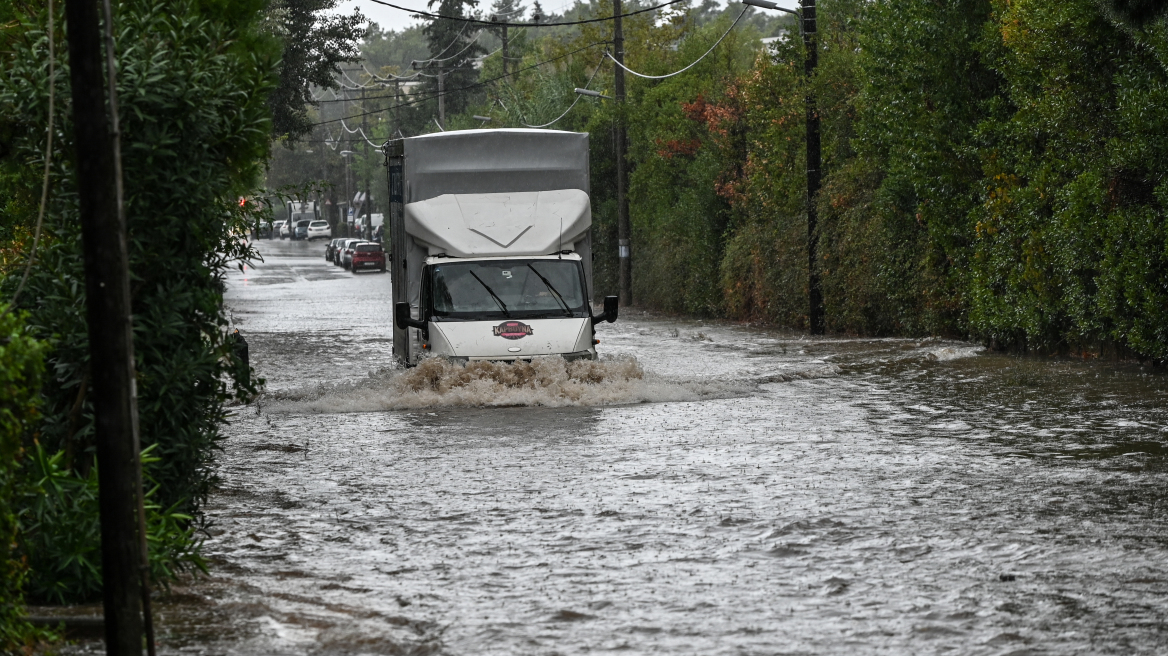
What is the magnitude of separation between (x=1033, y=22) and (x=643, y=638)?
1501 cm

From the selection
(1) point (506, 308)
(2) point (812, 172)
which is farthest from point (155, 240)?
(2) point (812, 172)

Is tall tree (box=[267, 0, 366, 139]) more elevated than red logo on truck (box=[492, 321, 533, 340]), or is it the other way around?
tall tree (box=[267, 0, 366, 139])

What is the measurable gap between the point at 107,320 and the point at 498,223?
39.2 feet

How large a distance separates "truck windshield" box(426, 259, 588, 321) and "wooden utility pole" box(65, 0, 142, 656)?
11.1m

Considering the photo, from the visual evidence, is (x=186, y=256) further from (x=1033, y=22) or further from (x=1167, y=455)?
(x=1033, y=22)

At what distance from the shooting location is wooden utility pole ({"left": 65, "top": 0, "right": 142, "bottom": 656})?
229 inches

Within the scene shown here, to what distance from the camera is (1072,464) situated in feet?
38.2

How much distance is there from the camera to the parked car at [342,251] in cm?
7549

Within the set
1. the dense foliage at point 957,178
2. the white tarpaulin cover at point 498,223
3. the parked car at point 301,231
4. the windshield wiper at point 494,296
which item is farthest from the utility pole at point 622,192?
the parked car at point 301,231

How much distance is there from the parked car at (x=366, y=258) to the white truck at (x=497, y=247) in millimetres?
51812

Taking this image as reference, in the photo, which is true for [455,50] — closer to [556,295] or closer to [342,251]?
[342,251]

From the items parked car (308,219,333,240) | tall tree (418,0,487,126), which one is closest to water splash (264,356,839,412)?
tall tree (418,0,487,126)

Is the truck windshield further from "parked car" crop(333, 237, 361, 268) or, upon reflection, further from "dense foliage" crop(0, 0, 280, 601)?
"parked car" crop(333, 237, 361, 268)

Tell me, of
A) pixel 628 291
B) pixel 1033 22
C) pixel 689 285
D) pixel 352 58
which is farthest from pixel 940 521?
pixel 352 58
